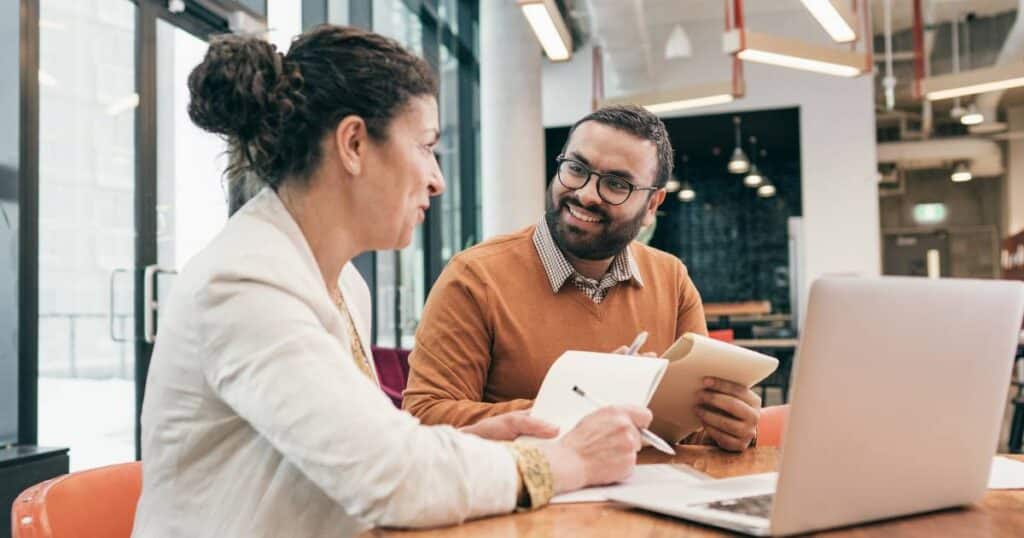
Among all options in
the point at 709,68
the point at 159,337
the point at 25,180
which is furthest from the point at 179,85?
the point at 709,68

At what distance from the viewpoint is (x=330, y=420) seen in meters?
1.02

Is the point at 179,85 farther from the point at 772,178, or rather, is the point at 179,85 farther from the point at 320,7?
the point at 772,178

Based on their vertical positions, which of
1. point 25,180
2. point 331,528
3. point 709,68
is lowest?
point 331,528

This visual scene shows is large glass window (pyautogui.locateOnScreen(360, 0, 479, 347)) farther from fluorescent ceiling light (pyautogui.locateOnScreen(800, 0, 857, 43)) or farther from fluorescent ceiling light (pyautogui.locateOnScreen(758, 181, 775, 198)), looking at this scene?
fluorescent ceiling light (pyautogui.locateOnScreen(758, 181, 775, 198))

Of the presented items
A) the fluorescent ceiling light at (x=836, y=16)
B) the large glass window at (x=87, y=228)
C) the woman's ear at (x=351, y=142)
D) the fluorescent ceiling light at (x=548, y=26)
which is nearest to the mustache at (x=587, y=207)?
the woman's ear at (x=351, y=142)

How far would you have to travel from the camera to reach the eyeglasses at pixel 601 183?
208cm

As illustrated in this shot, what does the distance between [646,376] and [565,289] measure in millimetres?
806

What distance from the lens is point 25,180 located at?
3.30m

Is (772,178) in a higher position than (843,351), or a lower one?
higher

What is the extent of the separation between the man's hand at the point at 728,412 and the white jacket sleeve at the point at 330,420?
1.86ft

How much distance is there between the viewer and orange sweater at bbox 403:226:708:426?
76.6 inches

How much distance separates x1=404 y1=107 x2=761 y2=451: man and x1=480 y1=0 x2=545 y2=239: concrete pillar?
515cm

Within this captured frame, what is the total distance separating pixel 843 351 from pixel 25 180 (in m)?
3.26

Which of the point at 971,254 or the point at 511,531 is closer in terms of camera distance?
the point at 511,531
